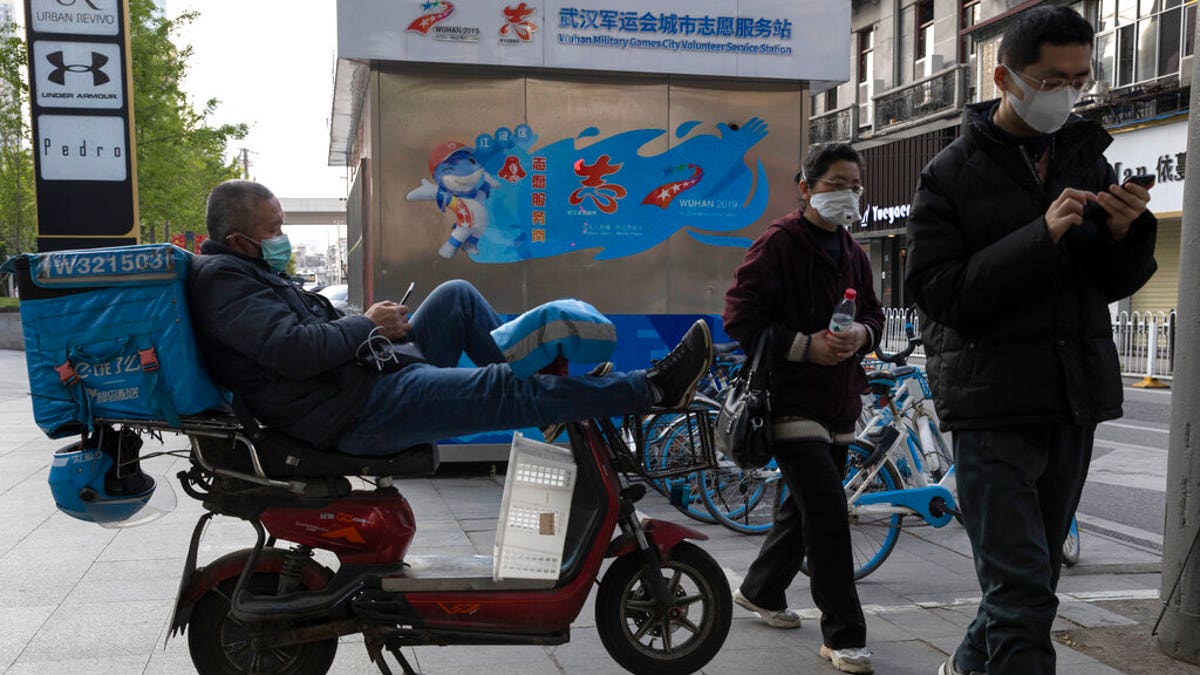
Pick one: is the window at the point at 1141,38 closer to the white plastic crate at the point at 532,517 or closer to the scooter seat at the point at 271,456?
the white plastic crate at the point at 532,517

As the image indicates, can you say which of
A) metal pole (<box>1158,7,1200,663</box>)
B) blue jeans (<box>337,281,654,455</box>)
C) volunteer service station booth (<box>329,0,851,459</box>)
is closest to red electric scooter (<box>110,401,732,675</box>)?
blue jeans (<box>337,281,654,455</box>)

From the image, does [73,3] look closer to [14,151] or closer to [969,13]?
[14,151]

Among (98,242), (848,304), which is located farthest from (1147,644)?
(98,242)

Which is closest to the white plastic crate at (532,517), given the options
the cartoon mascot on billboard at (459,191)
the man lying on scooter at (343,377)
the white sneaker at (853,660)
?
the man lying on scooter at (343,377)

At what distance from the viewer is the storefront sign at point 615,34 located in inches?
276

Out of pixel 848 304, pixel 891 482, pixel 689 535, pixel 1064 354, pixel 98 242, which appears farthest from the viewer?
pixel 98 242

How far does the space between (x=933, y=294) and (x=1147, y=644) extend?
215cm

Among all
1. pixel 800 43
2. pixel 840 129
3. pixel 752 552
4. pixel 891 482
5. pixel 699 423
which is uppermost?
pixel 840 129

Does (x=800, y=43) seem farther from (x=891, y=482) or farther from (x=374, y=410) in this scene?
(x=374, y=410)

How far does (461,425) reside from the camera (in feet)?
11.0

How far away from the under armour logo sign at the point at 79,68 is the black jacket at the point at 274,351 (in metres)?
4.64

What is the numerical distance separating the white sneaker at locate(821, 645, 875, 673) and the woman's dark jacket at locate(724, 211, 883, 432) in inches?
32.2

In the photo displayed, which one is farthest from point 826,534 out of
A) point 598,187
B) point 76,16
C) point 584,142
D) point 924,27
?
point 924,27

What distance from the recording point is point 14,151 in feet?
88.9
